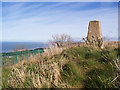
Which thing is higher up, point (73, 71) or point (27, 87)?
point (73, 71)

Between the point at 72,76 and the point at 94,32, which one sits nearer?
the point at 72,76

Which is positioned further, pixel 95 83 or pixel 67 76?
pixel 67 76

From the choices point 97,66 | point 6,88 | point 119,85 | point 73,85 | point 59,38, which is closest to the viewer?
point 119,85

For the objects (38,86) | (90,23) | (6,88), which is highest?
(90,23)

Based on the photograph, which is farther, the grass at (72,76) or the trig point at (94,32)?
the trig point at (94,32)

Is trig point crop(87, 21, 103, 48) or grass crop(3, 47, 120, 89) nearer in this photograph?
grass crop(3, 47, 120, 89)

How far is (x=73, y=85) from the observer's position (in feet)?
13.2

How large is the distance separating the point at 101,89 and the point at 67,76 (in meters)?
1.32

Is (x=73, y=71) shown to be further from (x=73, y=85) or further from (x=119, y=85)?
(x=119, y=85)

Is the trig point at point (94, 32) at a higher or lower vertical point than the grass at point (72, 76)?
higher

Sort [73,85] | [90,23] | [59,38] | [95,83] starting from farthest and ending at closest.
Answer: [59,38] → [90,23] → [73,85] → [95,83]

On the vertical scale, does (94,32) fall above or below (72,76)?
above

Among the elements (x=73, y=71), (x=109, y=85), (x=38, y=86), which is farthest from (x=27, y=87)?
(x=109, y=85)

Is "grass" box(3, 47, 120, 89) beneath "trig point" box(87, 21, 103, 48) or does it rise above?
beneath
